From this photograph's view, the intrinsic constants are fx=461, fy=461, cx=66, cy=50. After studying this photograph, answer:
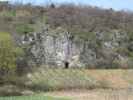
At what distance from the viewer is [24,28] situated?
47.9 meters

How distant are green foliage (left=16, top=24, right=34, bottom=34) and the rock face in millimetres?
527

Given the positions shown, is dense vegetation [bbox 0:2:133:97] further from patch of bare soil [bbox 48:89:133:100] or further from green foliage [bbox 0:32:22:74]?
patch of bare soil [bbox 48:89:133:100]

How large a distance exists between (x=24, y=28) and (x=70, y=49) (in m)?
5.36

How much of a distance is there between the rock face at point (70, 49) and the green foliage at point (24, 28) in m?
0.53

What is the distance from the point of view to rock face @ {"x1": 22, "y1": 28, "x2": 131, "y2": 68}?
154 ft

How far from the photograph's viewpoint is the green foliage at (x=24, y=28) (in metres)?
47.1

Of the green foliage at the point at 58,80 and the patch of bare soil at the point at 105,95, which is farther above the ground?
the patch of bare soil at the point at 105,95

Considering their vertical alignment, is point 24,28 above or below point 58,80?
above

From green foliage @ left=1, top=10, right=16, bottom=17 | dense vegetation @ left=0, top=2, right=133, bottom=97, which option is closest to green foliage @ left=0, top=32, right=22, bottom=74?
dense vegetation @ left=0, top=2, right=133, bottom=97

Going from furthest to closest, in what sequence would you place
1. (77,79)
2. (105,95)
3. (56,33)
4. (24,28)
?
(56,33) < (24,28) < (77,79) < (105,95)

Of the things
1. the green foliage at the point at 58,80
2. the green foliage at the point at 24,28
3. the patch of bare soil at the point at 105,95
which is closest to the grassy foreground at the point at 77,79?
the green foliage at the point at 58,80

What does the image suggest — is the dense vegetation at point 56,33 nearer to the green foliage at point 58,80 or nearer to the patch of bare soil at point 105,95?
the green foliage at point 58,80

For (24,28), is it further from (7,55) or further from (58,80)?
(7,55)

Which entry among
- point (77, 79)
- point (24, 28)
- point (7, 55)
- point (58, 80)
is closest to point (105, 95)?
point (7, 55)
